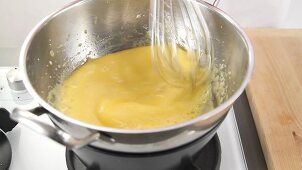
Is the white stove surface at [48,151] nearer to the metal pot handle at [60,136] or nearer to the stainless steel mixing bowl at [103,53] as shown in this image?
the stainless steel mixing bowl at [103,53]

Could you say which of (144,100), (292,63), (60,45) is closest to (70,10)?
(60,45)

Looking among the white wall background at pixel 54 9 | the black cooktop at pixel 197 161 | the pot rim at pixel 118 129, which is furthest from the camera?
the white wall background at pixel 54 9

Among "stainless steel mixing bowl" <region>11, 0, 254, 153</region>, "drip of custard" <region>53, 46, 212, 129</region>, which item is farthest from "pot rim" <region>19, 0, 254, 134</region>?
"drip of custard" <region>53, 46, 212, 129</region>

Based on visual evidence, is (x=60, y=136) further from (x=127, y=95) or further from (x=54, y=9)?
(x=54, y=9)

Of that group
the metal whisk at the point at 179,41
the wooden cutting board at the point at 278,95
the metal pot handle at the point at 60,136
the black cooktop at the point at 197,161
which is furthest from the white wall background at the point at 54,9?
the metal pot handle at the point at 60,136

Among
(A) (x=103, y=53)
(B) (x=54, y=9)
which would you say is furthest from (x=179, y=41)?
(B) (x=54, y=9)

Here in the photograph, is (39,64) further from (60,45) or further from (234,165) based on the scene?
(234,165)
